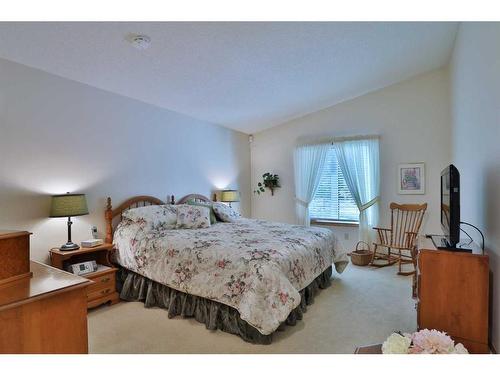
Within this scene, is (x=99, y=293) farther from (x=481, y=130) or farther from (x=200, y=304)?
(x=481, y=130)

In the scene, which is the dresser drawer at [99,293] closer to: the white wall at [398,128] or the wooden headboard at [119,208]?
the wooden headboard at [119,208]

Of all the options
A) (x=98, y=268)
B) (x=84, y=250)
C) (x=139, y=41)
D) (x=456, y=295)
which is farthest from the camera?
(x=98, y=268)

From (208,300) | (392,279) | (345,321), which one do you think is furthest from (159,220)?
(392,279)

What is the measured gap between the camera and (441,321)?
2.02 m

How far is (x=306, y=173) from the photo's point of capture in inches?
214

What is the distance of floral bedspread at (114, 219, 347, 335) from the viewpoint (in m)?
Result: 2.27

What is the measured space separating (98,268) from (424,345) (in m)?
3.01

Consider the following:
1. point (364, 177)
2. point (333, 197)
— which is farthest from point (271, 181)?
point (364, 177)

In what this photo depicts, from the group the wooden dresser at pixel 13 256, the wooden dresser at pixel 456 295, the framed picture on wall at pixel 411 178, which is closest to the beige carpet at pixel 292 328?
the wooden dresser at pixel 456 295

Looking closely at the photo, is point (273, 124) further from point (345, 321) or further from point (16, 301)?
point (16, 301)

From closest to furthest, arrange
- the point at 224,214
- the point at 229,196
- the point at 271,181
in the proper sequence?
the point at 224,214
the point at 229,196
the point at 271,181

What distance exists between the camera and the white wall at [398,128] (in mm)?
4449

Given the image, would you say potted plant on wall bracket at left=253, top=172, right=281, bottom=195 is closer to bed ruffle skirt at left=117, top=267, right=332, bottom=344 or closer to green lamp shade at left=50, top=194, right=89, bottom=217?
bed ruffle skirt at left=117, top=267, right=332, bottom=344

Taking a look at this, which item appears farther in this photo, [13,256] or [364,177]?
[364,177]
